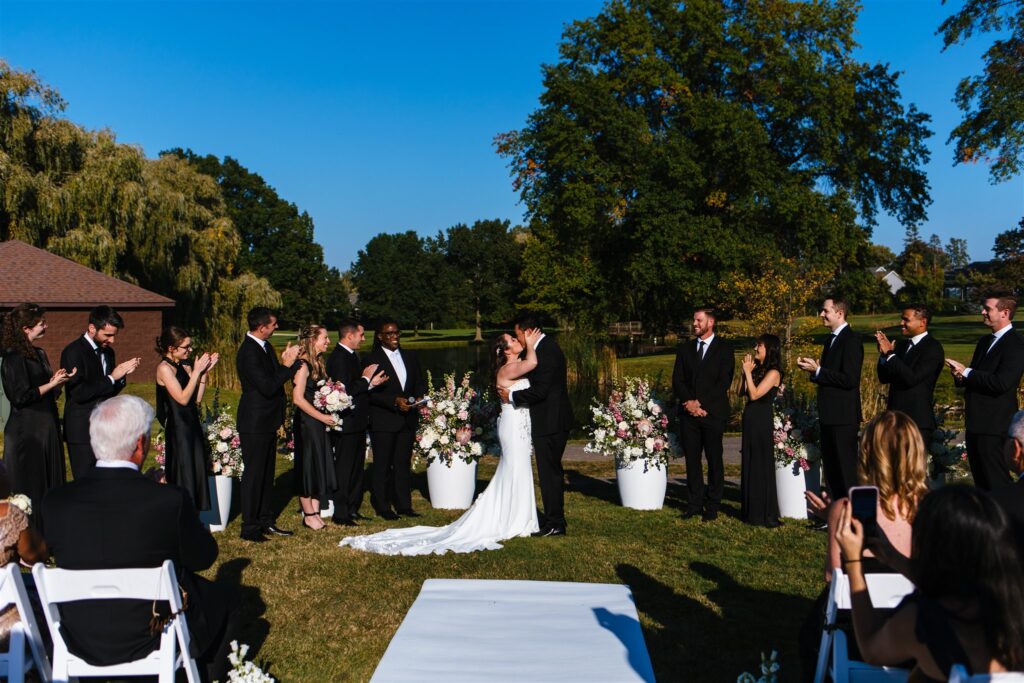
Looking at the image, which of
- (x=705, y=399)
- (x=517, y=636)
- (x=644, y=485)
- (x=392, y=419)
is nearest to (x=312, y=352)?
(x=392, y=419)

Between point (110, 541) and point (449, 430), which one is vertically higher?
point (110, 541)

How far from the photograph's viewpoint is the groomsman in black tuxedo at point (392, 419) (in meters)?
9.81

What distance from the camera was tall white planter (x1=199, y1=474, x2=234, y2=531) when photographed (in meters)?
9.16

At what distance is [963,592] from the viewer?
300 centimetres

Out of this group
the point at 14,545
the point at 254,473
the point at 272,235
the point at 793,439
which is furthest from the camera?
the point at 272,235

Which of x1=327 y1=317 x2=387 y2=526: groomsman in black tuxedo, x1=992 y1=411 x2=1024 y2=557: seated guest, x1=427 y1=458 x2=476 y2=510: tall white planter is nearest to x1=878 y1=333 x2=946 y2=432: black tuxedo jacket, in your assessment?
x1=992 y1=411 x2=1024 y2=557: seated guest

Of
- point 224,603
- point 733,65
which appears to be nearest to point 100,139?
point 733,65

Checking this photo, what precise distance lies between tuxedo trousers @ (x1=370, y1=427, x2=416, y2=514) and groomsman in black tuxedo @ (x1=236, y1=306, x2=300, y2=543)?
1.41 metres

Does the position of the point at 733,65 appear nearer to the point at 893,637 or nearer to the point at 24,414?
the point at 24,414

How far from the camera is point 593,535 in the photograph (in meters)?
9.00

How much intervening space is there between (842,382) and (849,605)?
516 centimetres

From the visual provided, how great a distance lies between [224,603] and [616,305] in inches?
1314

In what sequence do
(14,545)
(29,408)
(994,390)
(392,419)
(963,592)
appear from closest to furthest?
1. (963,592)
2. (14,545)
3. (29,408)
4. (994,390)
5. (392,419)

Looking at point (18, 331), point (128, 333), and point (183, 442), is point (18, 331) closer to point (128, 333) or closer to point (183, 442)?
point (183, 442)
